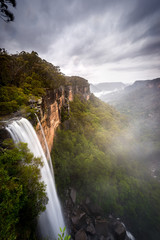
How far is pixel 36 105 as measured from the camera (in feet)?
37.8

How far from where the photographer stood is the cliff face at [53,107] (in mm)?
14034

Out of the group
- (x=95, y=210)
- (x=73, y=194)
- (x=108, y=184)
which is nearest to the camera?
(x=95, y=210)

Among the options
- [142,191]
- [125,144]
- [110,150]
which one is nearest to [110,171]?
[110,150]

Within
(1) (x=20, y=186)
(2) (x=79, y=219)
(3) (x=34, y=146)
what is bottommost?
(2) (x=79, y=219)

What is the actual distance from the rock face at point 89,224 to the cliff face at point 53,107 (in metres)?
10.8

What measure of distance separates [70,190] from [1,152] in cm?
1649

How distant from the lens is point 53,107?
1884cm

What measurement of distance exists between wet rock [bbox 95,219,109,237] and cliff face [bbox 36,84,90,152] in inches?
567

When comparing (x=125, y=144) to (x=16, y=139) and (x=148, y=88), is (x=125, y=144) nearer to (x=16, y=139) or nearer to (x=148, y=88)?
(x=16, y=139)

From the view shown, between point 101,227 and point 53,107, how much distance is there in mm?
21392

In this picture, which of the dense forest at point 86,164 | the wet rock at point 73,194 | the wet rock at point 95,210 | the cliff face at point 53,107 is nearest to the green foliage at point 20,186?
the dense forest at point 86,164

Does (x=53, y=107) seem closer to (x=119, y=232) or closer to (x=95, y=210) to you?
(x=95, y=210)

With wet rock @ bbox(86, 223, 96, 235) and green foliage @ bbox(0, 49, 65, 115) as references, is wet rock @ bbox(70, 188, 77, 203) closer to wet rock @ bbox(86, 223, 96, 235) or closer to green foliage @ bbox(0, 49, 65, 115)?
wet rock @ bbox(86, 223, 96, 235)

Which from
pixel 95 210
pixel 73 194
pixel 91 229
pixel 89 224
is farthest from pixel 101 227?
pixel 73 194
